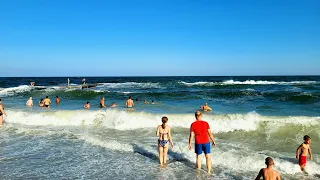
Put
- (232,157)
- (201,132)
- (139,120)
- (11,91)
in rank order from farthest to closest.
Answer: (11,91), (139,120), (232,157), (201,132)

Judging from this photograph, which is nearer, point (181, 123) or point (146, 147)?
point (146, 147)

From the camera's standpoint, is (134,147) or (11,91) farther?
(11,91)

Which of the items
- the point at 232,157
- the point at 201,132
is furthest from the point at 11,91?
the point at 201,132

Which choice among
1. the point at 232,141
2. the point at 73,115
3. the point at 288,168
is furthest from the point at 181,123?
the point at 288,168

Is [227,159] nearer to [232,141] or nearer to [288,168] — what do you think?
[288,168]

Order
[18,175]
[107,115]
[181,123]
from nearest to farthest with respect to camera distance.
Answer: [18,175] < [181,123] < [107,115]

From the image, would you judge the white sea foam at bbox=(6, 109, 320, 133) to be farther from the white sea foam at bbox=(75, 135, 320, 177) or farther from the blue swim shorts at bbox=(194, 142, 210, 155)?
the blue swim shorts at bbox=(194, 142, 210, 155)

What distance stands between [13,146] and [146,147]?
15.0 feet

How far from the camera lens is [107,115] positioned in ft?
54.6

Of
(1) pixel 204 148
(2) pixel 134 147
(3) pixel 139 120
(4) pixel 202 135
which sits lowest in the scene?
(2) pixel 134 147

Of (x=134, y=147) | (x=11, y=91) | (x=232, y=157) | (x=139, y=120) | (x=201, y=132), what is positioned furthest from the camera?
(x=11, y=91)

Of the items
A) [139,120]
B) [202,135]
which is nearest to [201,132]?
[202,135]

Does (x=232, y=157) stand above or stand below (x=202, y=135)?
below

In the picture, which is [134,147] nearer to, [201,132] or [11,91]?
[201,132]
